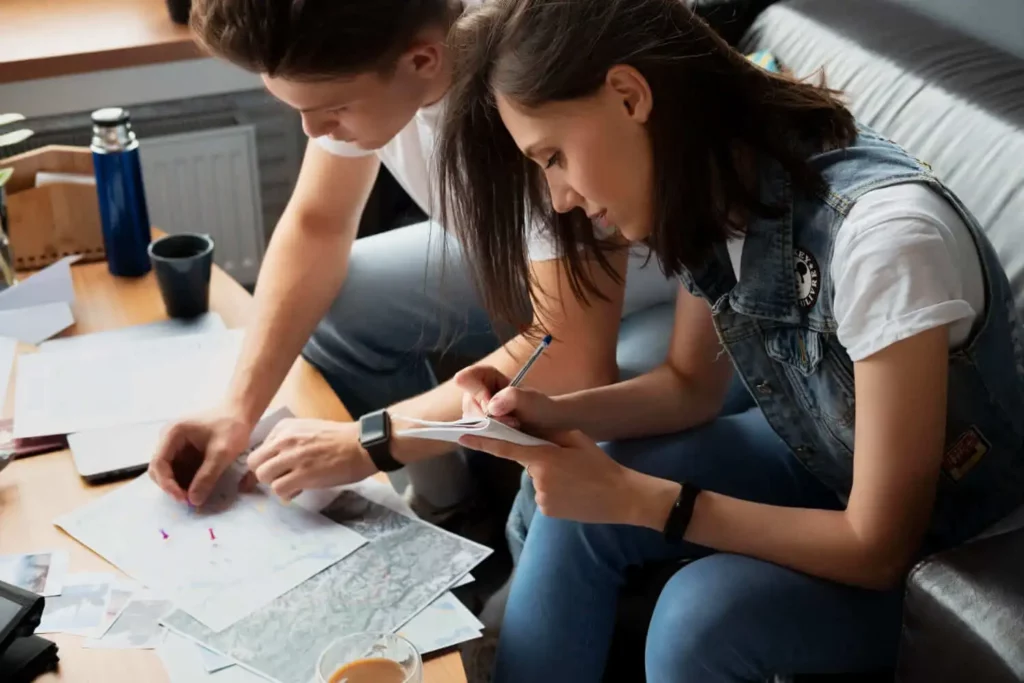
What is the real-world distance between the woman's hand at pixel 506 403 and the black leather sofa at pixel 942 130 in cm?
21

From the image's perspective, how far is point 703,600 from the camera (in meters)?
1.05

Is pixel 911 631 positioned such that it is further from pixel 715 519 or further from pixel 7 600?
pixel 7 600

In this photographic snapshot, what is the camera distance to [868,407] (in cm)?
97

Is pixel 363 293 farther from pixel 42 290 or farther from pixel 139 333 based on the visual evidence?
pixel 42 290

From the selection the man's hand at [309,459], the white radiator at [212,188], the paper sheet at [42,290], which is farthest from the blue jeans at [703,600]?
the white radiator at [212,188]

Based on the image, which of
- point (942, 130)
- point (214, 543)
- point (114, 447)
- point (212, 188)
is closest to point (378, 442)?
point (214, 543)

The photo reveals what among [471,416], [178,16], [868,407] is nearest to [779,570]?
[868,407]

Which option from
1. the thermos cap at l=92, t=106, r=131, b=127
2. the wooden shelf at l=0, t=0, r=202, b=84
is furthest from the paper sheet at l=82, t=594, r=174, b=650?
the wooden shelf at l=0, t=0, r=202, b=84

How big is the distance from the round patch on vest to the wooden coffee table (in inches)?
18.2

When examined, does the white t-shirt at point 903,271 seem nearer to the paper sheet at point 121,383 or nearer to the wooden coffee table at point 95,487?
the wooden coffee table at point 95,487

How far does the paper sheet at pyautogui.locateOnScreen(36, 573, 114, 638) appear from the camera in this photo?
1.03 metres

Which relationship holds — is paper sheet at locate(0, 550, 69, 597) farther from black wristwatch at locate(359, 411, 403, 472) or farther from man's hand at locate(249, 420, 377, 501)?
black wristwatch at locate(359, 411, 403, 472)

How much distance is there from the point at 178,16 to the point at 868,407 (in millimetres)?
1578

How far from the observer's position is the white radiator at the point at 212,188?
7.63ft
